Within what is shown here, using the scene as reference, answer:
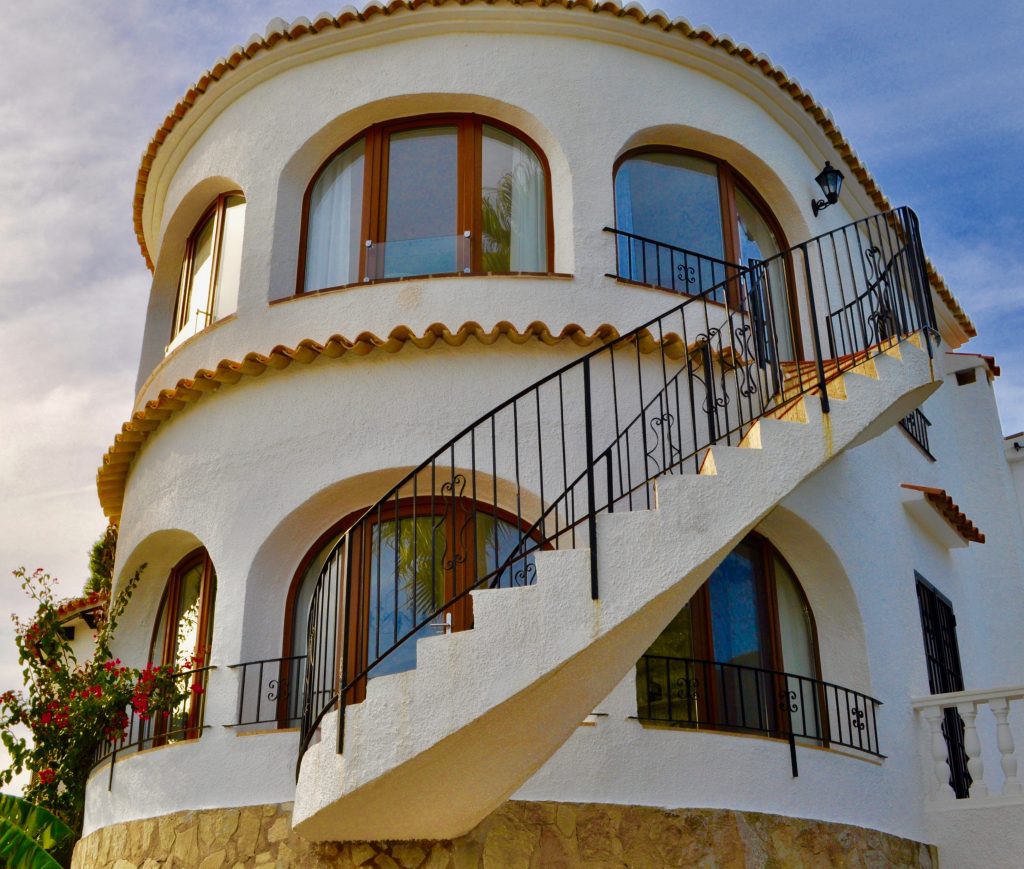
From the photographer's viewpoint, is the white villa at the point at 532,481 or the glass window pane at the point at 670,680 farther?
the glass window pane at the point at 670,680

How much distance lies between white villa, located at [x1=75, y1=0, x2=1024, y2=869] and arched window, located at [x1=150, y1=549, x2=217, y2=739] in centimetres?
5

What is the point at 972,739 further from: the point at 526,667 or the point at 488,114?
the point at 488,114

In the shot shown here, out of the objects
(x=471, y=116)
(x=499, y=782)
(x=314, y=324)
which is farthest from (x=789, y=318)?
(x=499, y=782)

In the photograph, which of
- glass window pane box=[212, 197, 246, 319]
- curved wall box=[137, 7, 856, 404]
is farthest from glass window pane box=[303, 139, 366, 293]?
glass window pane box=[212, 197, 246, 319]

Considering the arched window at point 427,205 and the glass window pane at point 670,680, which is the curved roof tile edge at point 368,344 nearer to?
the arched window at point 427,205

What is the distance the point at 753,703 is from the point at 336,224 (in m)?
5.47

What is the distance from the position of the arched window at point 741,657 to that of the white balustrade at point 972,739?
1.13 metres

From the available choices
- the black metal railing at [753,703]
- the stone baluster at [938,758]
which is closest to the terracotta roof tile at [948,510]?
the stone baluster at [938,758]

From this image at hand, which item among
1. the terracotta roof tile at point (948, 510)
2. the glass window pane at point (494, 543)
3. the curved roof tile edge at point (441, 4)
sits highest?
the curved roof tile edge at point (441, 4)

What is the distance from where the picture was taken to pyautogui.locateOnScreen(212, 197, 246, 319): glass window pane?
12000 millimetres

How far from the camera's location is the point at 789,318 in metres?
12.6

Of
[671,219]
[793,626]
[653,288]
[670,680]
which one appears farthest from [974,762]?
[671,219]

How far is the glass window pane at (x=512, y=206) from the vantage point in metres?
11.4

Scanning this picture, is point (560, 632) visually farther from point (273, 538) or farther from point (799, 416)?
point (273, 538)
